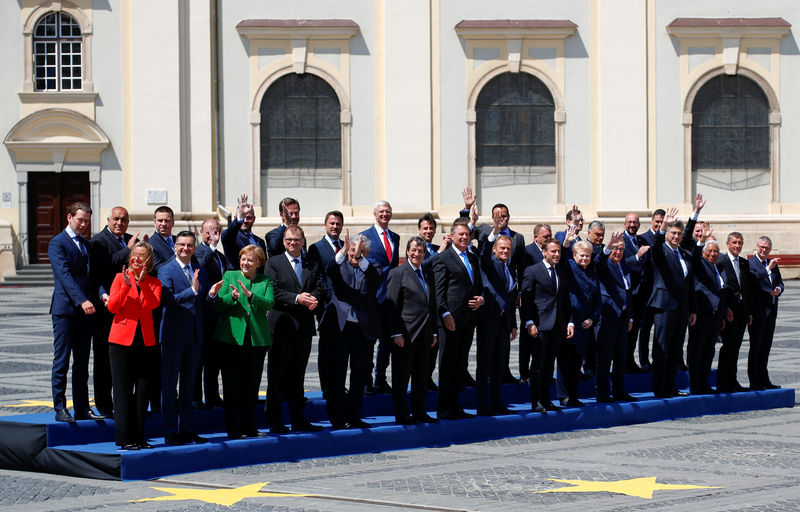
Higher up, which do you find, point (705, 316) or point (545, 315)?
point (545, 315)

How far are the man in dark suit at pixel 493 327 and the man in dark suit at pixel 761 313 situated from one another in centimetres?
332

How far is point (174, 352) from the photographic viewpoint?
10.9m

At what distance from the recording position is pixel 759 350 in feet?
49.4

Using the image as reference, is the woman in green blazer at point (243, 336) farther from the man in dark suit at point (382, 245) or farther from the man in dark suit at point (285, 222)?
the man in dark suit at point (382, 245)

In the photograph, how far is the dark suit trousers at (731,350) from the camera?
1486cm

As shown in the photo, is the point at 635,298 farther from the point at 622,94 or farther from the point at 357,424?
the point at 622,94

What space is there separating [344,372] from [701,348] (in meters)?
4.57

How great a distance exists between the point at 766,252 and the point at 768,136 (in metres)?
20.2

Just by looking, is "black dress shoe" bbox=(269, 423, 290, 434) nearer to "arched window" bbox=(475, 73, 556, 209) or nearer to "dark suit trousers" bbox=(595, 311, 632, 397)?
"dark suit trousers" bbox=(595, 311, 632, 397)

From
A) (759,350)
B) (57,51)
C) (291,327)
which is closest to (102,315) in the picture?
(291,327)

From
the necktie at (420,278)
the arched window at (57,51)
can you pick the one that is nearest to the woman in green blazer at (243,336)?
the necktie at (420,278)

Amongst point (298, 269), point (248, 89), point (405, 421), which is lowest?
point (405, 421)

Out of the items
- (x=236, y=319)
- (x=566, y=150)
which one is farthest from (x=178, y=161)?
(x=236, y=319)

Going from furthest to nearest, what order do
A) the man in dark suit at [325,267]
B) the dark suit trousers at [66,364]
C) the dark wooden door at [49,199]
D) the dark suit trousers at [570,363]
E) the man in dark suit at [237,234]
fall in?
1. the dark wooden door at [49,199]
2. the dark suit trousers at [570,363]
3. the man in dark suit at [237,234]
4. the man in dark suit at [325,267]
5. the dark suit trousers at [66,364]
